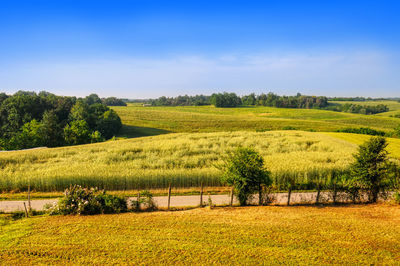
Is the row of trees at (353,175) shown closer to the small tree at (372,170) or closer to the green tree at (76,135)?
the small tree at (372,170)

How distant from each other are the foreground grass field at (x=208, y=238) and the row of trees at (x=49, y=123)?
3992 cm

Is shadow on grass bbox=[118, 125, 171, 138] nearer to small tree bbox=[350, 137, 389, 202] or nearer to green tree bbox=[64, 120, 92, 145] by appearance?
green tree bbox=[64, 120, 92, 145]

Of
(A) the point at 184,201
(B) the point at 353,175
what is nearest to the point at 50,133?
(A) the point at 184,201

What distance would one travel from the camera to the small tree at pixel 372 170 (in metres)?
17.5

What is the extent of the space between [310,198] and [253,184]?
485 cm

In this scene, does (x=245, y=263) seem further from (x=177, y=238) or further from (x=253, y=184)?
(x=253, y=184)

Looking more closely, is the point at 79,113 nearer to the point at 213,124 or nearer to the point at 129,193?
the point at 213,124

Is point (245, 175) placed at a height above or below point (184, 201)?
above

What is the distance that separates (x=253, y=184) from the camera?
54.6 ft

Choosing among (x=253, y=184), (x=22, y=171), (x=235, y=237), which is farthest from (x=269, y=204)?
(x=22, y=171)

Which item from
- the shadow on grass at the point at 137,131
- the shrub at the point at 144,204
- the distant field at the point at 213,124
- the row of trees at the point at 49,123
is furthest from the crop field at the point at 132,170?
the distant field at the point at 213,124

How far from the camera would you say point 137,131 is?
68188 millimetres

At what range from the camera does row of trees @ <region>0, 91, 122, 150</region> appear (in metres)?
49.1

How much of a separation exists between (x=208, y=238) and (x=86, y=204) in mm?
7626
